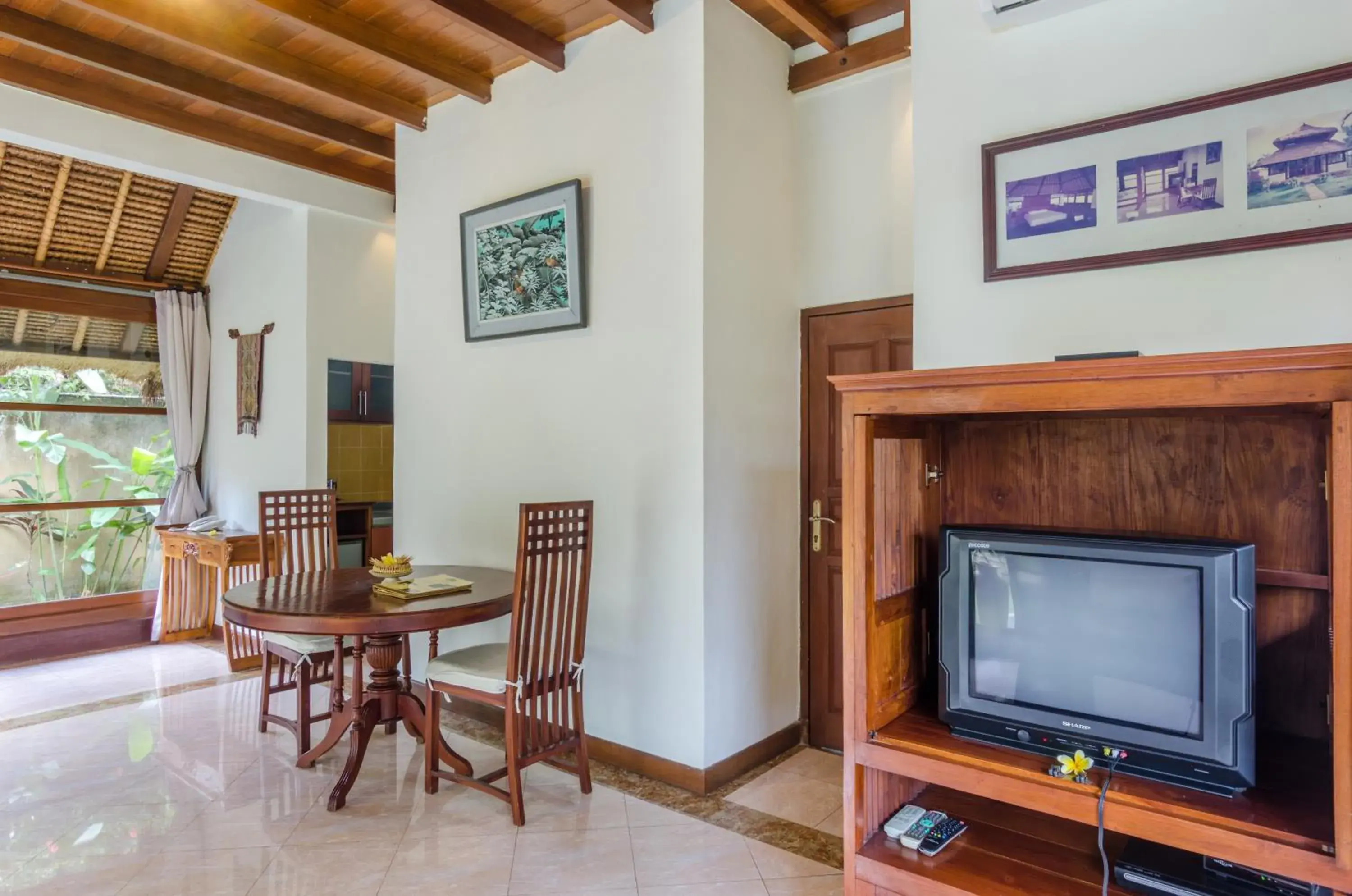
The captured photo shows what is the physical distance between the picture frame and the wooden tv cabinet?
42 centimetres

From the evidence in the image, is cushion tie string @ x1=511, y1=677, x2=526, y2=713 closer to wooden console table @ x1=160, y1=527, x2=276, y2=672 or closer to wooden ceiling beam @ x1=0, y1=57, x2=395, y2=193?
wooden console table @ x1=160, y1=527, x2=276, y2=672

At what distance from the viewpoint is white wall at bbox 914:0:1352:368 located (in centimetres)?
182

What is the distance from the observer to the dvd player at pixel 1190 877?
5.33 feet

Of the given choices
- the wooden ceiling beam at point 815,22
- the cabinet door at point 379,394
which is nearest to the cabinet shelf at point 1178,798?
the wooden ceiling beam at point 815,22

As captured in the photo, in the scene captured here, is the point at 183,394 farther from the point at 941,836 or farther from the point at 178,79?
the point at 941,836

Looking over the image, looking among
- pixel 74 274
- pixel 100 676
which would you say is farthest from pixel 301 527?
→ pixel 74 274

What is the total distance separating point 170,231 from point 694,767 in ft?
16.7

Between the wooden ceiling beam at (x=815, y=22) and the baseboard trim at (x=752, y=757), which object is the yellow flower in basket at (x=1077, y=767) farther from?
the wooden ceiling beam at (x=815, y=22)

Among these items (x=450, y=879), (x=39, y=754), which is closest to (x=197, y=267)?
(x=39, y=754)

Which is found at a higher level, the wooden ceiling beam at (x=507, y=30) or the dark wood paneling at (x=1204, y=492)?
the wooden ceiling beam at (x=507, y=30)

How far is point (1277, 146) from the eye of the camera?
1831 millimetres

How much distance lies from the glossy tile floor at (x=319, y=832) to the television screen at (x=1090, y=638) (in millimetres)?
930

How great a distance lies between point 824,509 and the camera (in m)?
3.41

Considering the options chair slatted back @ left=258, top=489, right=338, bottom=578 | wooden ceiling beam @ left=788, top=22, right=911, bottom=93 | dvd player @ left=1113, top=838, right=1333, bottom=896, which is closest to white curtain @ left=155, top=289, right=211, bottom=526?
chair slatted back @ left=258, top=489, right=338, bottom=578
